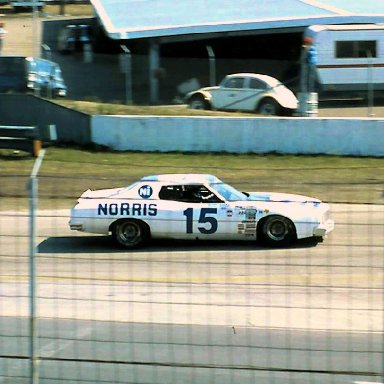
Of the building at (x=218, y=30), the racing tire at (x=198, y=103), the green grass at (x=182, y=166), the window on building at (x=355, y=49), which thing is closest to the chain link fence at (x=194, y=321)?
the green grass at (x=182, y=166)

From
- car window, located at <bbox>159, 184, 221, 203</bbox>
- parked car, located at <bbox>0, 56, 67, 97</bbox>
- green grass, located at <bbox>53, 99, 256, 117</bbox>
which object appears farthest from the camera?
parked car, located at <bbox>0, 56, 67, 97</bbox>

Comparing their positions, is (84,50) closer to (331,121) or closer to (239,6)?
(239,6)

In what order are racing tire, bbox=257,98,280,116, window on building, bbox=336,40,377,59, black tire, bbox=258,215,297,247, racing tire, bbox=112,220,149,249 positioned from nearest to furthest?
black tire, bbox=258,215,297,247 < racing tire, bbox=112,220,149,249 < racing tire, bbox=257,98,280,116 < window on building, bbox=336,40,377,59

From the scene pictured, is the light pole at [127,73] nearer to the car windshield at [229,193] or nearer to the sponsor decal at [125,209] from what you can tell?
the car windshield at [229,193]

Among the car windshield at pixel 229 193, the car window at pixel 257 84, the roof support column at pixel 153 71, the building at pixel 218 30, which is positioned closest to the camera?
the car windshield at pixel 229 193

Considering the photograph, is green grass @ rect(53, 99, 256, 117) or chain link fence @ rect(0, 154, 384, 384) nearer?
chain link fence @ rect(0, 154, 384, 384)

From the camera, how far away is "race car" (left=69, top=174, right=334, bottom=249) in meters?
12.2

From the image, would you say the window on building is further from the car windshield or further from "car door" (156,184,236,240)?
Result: "car door" (156,184,236,240)

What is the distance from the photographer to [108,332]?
6969 millimetres

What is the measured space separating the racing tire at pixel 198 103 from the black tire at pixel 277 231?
15.2 m

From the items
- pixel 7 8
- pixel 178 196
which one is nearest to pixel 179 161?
pixel 178 196

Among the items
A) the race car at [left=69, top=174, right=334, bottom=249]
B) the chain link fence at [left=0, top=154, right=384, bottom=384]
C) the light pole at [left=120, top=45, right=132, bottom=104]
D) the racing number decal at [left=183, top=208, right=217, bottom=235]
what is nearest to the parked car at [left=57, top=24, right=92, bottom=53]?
the light pole at [left=120, top=45, right=132, bottom=104]

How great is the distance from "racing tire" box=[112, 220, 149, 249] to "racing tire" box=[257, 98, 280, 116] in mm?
13883

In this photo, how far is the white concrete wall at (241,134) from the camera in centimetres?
2155
